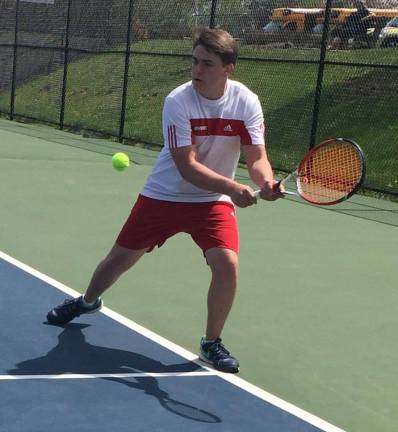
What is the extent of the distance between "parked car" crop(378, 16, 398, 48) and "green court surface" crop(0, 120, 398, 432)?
6779 mm

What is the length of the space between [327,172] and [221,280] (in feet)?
2.68

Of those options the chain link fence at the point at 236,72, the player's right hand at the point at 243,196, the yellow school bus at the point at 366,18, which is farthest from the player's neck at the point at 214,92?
the yellow school bus at the point at 366,18

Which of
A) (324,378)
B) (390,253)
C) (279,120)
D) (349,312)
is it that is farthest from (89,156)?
(324,378)

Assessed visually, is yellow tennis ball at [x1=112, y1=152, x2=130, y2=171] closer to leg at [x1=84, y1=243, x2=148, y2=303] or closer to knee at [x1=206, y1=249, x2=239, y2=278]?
leg at [x1=84, y1=243, x2=148, y2=303]

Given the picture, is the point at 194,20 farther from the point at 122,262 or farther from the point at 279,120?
the point at 122,262

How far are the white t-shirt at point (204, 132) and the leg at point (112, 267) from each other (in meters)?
0.31

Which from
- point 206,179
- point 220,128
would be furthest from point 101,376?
point 220,128

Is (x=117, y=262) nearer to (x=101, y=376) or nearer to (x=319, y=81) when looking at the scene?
(x=101, y=376)

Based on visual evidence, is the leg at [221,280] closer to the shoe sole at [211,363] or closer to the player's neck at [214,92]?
the shoe sole at [211,363]

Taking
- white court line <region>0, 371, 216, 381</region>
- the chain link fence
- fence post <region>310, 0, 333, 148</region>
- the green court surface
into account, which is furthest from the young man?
fence post <region>310, 0, 333, 148</region>

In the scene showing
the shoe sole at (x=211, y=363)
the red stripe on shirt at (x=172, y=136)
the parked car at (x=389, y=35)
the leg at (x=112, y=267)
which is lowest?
the shoe sole at (x=211, y=363)

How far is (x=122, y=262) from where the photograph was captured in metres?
4.64

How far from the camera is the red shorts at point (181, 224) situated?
442 cm

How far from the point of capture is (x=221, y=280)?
4.35 m
